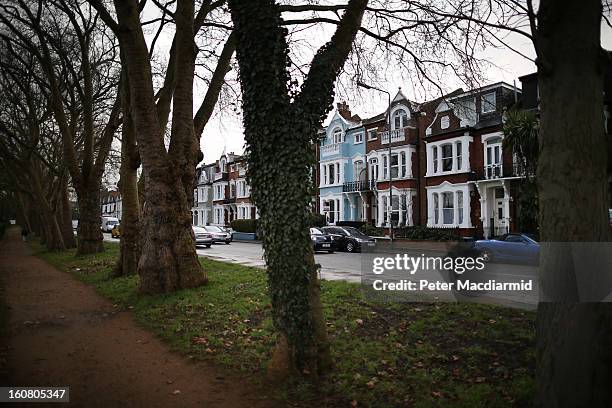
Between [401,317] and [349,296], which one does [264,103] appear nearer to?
[401,317]

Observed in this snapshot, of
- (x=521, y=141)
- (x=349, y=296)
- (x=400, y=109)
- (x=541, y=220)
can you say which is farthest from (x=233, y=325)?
(x=400, y=109)

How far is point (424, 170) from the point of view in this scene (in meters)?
33.6

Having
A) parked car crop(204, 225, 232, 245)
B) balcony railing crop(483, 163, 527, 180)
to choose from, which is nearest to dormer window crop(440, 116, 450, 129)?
balcony railing crop(483, 163, 527, 180)

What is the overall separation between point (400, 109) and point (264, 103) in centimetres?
3132

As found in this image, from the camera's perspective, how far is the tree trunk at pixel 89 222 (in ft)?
70.4

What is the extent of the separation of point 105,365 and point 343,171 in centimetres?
3590

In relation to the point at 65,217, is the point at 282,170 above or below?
above

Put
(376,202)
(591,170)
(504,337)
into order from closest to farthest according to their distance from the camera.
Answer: (591,170), (504,337), (376,202)

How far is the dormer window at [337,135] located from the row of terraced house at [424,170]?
0.05m

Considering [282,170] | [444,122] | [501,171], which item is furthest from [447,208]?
[282,170]

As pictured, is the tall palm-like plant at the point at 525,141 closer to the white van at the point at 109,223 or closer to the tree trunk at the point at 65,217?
the tree trunk at the point at 65,217

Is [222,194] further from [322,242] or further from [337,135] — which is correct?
[322,242]

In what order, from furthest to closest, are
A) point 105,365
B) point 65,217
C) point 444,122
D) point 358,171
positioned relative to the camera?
point 358,171 → point 444,122 → point 65,217 → point 105,365

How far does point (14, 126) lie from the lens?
90.7ft
